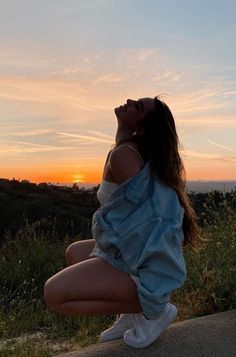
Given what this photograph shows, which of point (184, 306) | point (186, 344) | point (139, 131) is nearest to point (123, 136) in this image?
point (139, 131)

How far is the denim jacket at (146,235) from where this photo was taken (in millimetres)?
3574

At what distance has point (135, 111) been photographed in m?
3.85

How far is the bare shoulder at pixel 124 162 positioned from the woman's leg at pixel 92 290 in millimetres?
531

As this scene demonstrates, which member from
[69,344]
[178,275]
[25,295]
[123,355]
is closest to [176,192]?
[178,275]

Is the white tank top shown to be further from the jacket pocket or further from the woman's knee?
→ the woman's knee

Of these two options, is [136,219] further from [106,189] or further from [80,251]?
[80,251]

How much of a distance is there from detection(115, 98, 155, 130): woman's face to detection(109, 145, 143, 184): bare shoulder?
0.23 metres

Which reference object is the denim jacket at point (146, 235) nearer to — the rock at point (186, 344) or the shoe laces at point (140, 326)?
the shoe laces at point (140, 326)

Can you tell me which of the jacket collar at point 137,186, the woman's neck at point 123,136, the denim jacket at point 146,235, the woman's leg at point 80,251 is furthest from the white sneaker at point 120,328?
the woman's neck at point 123,136

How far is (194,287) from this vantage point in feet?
16.2

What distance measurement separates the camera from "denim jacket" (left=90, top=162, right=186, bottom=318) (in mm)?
3574

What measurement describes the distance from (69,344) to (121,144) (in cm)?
179

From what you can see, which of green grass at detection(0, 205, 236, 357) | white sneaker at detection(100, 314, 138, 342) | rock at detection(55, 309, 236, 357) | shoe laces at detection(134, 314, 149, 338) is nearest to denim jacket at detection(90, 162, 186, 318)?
shoe laces at detection(134, 314, 149, 338)

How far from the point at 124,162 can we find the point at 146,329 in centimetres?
100
